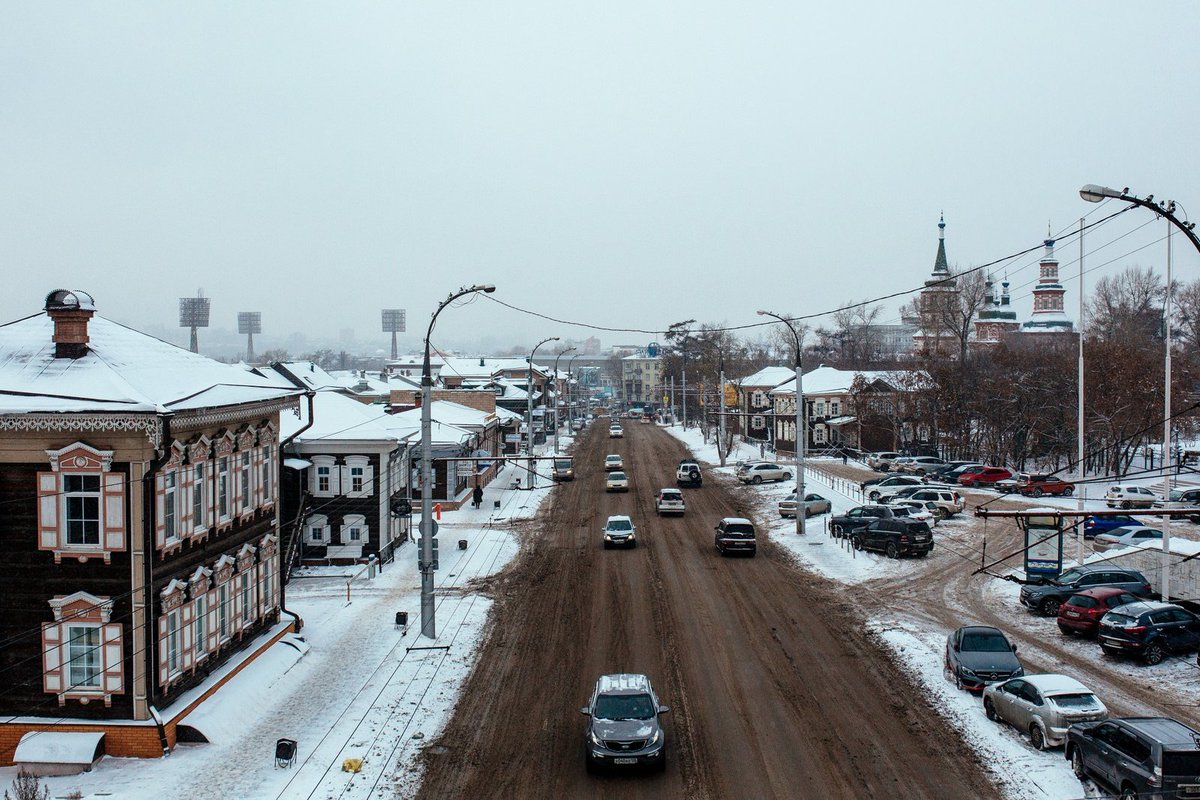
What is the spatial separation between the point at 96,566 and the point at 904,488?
38.8 m

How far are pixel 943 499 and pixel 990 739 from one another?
92.3 ft

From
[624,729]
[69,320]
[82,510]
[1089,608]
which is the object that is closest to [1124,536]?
[1089,608]

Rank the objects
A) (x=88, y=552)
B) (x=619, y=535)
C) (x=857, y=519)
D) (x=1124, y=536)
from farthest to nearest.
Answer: (x=857, y=519) → (x=619, y=535) → (x=1124, y=536) → (x=88, y=552)

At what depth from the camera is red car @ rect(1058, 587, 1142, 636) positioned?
79.4ft

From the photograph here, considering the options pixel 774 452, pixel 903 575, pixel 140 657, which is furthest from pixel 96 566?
pixel 774 452

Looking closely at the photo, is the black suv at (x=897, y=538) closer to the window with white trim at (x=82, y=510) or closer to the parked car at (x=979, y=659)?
the parked car at (x=979, y=659)

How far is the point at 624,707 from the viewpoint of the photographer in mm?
17078

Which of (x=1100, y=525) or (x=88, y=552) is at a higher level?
(x=88, y=552)

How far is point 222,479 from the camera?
69.7 ft

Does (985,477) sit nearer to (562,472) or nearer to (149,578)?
(562,472)

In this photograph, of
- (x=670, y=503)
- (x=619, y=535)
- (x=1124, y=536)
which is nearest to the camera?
(x=1124, y=536)

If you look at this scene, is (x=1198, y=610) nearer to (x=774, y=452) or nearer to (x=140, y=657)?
(x=140, y=657)

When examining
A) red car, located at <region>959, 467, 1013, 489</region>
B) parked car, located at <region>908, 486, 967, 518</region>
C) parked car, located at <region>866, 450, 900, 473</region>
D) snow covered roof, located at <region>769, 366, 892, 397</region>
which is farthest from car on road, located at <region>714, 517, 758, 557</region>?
snow covered roof, located at <region>769, 366, 892, 397</region>

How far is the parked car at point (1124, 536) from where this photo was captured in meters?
35.0
